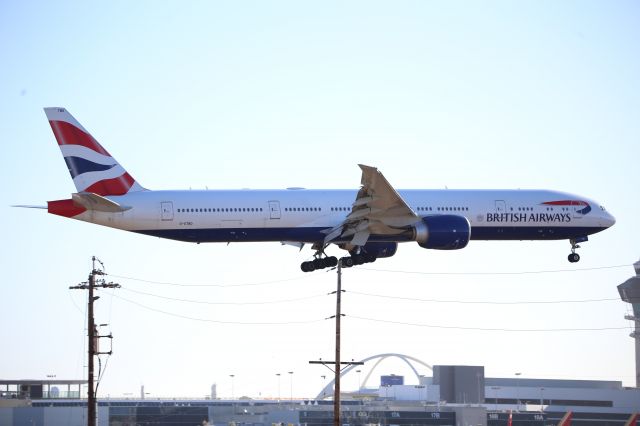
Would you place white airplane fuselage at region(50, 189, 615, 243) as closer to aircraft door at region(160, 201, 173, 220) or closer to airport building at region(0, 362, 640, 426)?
aircraft door at region(160, 201, 173, 220)

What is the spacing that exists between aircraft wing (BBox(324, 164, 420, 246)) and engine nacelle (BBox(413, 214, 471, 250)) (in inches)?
29.7

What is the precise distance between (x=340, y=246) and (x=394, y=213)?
5.37 m

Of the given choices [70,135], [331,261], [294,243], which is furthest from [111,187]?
[331,261]

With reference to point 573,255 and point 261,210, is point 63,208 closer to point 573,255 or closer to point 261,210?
point 261,210

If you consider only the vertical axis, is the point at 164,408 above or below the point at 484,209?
below

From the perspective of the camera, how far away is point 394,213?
65250 mm

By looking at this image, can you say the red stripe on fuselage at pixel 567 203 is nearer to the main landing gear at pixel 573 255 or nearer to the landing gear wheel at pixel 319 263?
the main landing gear at pixel 573 255

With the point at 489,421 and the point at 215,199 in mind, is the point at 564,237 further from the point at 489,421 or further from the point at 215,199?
the point at 489,421

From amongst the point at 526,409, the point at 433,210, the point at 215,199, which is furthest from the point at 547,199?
the point at 526,409

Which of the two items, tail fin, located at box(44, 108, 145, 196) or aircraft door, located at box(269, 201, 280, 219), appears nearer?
tail fin, located at box(44, 108, 145, 196)

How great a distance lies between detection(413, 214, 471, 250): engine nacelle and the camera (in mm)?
65562

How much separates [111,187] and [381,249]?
1560cm

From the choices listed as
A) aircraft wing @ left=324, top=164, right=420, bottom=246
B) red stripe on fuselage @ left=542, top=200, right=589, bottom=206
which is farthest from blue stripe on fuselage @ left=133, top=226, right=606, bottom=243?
red stripe on fuselage @ left=542, top=200, right=589, bottom=206

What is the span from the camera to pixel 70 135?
217 feet
